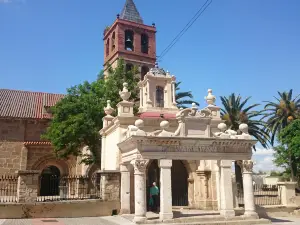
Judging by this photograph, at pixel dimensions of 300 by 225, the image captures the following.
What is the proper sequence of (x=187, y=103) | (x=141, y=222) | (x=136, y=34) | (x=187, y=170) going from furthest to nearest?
(x=136, y=34) → (x=187, y=103) → (x=187, y=170) → (x=141, y=222)

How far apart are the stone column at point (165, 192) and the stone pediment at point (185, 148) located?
32cm

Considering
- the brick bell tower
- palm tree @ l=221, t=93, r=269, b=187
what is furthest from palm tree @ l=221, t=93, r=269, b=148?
the brick bell tower

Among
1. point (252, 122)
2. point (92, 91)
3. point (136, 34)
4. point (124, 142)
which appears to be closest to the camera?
point (124, 142)

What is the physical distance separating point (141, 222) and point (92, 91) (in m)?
15.0

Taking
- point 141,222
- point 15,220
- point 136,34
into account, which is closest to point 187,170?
point 141,222

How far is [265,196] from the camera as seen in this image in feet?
60.1

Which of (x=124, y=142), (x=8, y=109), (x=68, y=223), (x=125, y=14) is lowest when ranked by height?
(x=68, y=223)

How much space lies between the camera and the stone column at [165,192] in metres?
12.0

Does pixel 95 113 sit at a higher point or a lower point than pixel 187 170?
higher

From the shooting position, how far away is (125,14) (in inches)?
1619

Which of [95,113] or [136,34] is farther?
[136,34]

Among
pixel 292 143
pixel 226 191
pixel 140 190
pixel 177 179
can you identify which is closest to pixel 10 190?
Answer: pixel 140 190

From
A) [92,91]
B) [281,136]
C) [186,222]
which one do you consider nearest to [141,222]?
[186,222]

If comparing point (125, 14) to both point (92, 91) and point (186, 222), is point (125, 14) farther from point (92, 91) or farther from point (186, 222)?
point (186, 222)
